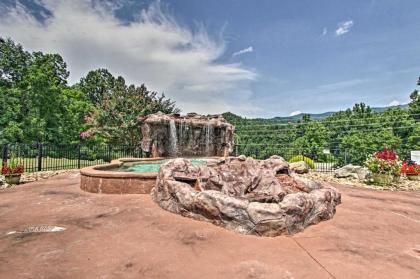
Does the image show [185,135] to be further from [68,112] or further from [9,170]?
[68,112]

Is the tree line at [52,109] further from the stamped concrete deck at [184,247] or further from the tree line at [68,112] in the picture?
the stamped concrete deck at [184,247]

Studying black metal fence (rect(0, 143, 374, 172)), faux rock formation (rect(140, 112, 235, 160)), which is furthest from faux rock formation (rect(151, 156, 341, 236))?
faux rock formation (rect(140, 112, 235, 160))

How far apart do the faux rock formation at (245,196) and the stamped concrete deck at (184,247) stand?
0.18 meters

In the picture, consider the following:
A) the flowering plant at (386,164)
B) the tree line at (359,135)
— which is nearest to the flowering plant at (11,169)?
the flowering plant at (386,164)

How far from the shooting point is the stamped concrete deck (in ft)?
9.04

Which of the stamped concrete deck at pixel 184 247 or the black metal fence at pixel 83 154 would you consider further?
the black metal fence at pixel 83 154

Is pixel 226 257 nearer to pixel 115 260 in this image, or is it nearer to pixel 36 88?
pixel 115 260

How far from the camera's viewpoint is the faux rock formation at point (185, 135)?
13.7 metres

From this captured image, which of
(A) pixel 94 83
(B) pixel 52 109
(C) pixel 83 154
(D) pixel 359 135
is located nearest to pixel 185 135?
(C) pixel 83 154

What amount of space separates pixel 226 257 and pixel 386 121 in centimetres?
4269

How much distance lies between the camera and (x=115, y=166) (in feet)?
29.6

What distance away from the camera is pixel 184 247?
3.36 metres

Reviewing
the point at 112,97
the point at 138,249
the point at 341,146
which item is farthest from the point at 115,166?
the point at 341,146

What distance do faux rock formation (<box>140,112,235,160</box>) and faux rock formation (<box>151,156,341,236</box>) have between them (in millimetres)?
7995
